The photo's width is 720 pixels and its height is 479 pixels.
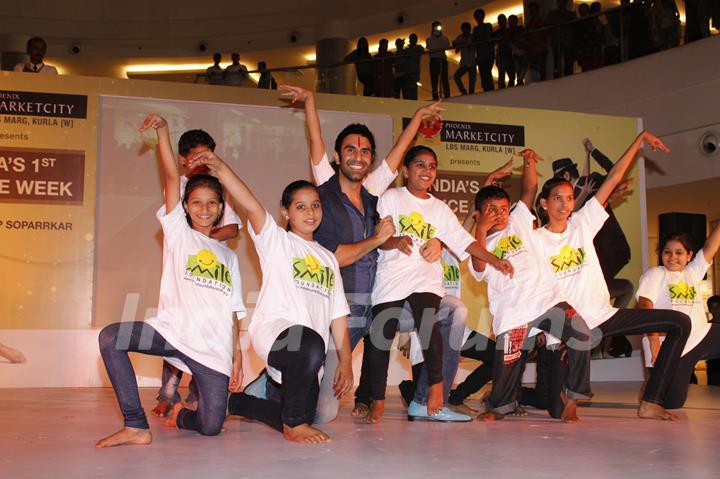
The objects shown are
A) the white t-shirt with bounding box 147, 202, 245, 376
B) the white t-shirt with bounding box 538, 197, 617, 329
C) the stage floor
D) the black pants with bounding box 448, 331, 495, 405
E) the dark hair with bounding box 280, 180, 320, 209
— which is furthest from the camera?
the black pants with bounding box 448, 331, 495, 405

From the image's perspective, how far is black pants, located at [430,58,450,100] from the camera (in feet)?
31.6

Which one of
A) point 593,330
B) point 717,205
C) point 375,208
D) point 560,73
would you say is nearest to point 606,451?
point 593,330

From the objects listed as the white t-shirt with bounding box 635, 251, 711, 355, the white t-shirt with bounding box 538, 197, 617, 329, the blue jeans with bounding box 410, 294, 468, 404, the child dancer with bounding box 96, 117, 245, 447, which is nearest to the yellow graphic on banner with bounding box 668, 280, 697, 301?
the white t-shirt with bounding box 635, 251, 711, 355

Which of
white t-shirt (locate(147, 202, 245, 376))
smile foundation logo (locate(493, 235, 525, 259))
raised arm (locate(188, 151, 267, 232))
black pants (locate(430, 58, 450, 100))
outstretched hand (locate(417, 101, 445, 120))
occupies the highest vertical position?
black pants (locate(430, 58, 450, 100))

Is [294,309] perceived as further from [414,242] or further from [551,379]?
[551,379]

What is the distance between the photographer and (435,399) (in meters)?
4.09

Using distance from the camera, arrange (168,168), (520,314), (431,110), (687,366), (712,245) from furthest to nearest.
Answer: (712,245), (687,366), (431,110), (520,314), (168,168)

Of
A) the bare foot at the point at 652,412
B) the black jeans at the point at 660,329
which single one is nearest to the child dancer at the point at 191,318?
the black jeans at the point at 660,329

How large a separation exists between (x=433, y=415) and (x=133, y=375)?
156cm

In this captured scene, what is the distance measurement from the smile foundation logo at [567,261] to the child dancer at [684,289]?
32.0 inches

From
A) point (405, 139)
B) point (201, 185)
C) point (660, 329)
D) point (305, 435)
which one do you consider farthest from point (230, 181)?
point (660, 329)

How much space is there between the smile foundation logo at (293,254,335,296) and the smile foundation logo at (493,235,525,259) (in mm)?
1209

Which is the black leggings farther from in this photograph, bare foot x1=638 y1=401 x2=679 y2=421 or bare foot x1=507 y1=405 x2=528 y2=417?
bare foot x1=638 y1=401 x2=679 y2=421

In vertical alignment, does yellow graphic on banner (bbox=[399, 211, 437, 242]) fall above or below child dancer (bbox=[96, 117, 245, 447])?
above
